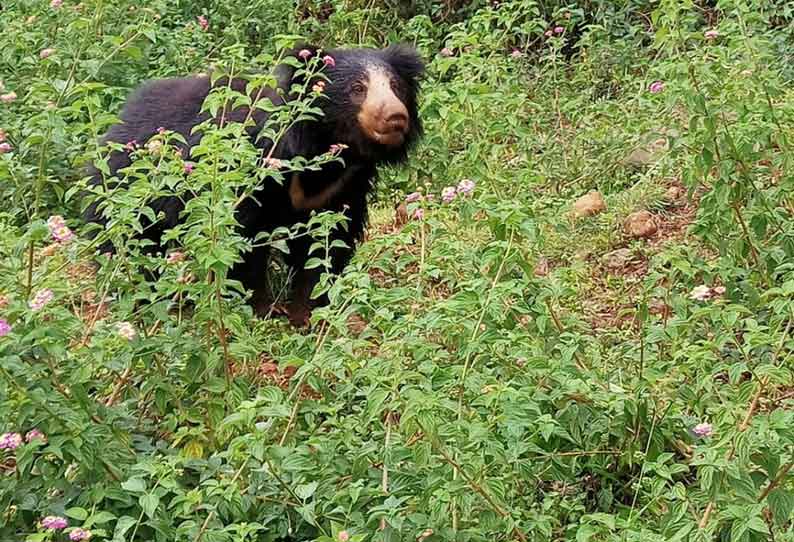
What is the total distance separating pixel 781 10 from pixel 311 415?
4.90 metres

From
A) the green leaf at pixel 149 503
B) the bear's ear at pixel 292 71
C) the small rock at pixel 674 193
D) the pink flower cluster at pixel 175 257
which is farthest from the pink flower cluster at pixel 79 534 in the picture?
the small rock at pixel 674 193

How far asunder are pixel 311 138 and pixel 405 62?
0.58 metres

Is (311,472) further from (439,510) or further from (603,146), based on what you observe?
(603,146)

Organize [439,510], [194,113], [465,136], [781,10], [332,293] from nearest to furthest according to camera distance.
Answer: [439,510] → [332,293] → [194,113] → [465,136] → [781,10]

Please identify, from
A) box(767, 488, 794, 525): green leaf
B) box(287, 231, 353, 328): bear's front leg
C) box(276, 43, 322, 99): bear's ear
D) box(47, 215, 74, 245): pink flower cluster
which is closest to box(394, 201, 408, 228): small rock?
box(287, 231, 353, 328): bear's front leg

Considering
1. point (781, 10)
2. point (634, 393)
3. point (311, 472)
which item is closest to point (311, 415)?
point (311, 472)

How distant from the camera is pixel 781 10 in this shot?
717 centimetres

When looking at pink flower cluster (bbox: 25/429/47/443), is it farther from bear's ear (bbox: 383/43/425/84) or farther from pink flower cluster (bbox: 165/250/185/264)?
bear's ear (bbox: 383/43/425/84)

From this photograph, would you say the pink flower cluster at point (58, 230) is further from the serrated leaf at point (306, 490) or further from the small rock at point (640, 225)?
the small rock at point (640, 225)

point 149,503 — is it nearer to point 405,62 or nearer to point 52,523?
point 52,523

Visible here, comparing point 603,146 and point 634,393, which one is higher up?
point 634,393

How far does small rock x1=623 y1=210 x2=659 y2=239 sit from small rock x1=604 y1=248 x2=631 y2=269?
0.14m

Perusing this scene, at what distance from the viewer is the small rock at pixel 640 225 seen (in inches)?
219

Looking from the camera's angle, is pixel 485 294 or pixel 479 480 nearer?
pixel 479 480
